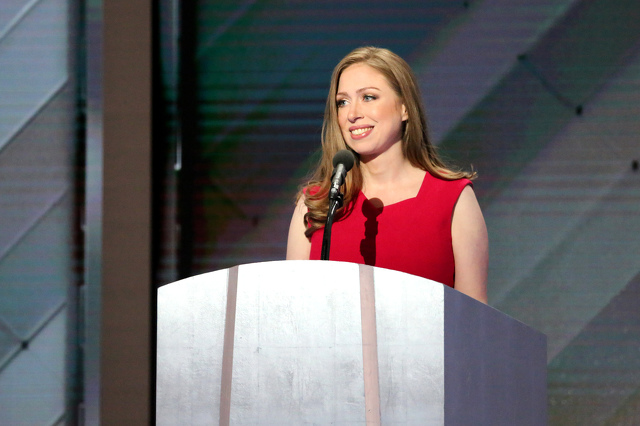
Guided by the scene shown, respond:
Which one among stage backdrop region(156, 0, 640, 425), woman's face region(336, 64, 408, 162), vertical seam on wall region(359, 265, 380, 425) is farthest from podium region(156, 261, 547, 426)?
stage backdrop region(156, 0, 640, 425)

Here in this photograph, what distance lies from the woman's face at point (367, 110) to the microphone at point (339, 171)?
31cm

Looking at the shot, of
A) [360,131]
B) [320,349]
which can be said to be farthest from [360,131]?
[320,349]

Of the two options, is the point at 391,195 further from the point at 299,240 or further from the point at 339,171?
the point at 339,171

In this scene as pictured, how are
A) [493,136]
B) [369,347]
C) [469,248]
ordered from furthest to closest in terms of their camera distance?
[493,136] → [469,248] → [369,347]

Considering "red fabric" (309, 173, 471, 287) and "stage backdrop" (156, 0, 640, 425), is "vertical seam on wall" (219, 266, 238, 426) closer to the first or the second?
"red fabric" (309, 173, 471, 287)

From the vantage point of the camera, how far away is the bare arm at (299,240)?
2031 mm

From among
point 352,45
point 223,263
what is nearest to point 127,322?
point 223,263

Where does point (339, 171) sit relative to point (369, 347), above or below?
above

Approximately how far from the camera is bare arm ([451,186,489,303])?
1858mm

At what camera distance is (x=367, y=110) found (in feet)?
6.29

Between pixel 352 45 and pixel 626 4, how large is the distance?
1.30 meters

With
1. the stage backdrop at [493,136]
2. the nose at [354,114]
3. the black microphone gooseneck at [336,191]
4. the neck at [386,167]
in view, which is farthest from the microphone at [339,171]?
the stage backdrop at [493,136]

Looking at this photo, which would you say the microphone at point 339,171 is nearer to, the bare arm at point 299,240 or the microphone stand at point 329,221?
the microphone stand at point 329,221

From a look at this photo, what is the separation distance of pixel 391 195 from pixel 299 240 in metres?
0.28
